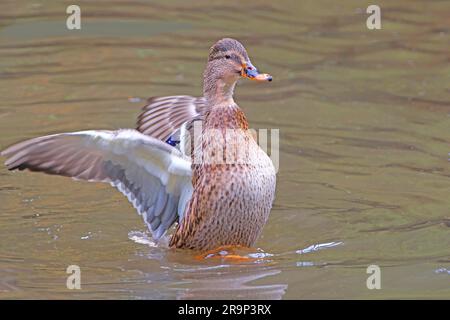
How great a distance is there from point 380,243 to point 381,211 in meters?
0.78

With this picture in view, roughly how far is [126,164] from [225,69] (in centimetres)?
106

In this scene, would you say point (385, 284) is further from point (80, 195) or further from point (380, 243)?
point (80, 195)

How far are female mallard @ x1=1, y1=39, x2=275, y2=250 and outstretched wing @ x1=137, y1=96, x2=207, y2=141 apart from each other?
2.49ft

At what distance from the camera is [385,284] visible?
22.0ft

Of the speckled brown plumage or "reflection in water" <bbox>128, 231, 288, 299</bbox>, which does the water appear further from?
the speckled brown plumage

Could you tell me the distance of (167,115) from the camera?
8922 mm

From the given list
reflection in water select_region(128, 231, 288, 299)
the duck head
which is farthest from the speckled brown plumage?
reflection in water select_region(128, 231, 288, 299)

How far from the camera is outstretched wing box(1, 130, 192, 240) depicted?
738cm

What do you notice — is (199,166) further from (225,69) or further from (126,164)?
(225,69)

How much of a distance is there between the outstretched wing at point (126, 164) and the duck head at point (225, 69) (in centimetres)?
58

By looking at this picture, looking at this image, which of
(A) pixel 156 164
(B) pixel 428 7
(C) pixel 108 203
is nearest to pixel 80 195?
(C) pixel 108 203

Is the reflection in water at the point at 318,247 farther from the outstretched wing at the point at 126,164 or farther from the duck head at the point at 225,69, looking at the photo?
the duck head at the point at 225,69

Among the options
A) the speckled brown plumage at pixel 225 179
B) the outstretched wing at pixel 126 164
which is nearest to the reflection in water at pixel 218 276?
the speckled brown plumage at pixel 225 179

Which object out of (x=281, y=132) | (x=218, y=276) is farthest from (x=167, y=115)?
(x=218, y=276)
